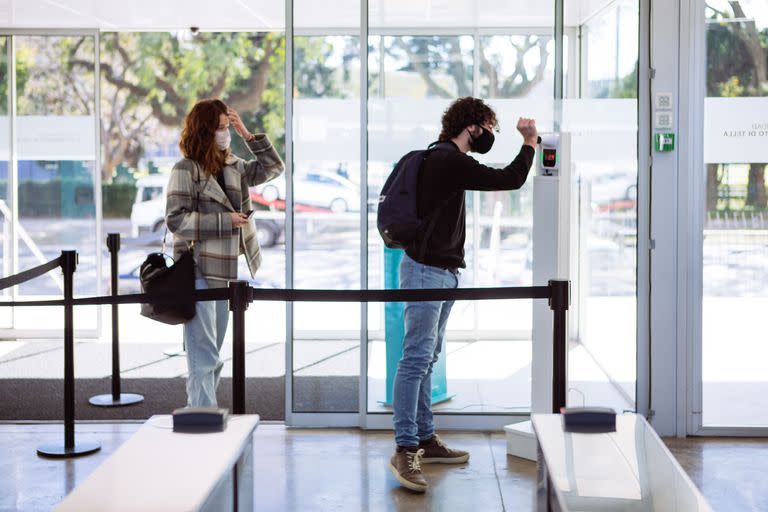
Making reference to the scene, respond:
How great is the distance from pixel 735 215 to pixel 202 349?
277 cm

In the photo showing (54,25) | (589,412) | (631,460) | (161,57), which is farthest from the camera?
(161,57)

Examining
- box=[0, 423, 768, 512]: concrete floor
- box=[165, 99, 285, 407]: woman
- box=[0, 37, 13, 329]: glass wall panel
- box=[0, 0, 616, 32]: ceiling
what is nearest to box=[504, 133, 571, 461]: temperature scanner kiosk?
box=[0, 423, 768, 512]: concrete floor

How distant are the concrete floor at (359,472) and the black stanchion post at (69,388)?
0.07 m

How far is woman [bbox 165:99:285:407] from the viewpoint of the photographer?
16.0 feet

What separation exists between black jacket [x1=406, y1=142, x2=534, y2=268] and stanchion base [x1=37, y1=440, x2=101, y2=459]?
1.92 metres

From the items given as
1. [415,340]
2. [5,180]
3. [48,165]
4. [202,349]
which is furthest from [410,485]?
[5,180]

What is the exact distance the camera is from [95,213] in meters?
8.95

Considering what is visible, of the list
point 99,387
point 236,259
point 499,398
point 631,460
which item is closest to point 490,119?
point 236,259

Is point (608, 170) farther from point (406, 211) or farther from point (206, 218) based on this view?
point (206, 218)

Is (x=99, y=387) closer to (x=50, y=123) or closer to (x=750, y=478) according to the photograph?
(x=50, y=123)

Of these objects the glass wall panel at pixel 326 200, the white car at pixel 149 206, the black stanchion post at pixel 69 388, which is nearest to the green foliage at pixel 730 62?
the glass wall panel at pixel 326 200

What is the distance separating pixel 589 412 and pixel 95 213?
257 inches

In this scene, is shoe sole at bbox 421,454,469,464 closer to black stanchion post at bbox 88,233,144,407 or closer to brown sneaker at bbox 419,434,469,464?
brown sneaker at bbox 419,434,469,464

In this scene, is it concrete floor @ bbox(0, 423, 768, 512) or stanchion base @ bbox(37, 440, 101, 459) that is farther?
stanchion base @ bbox(37, 440, 101, 459)
